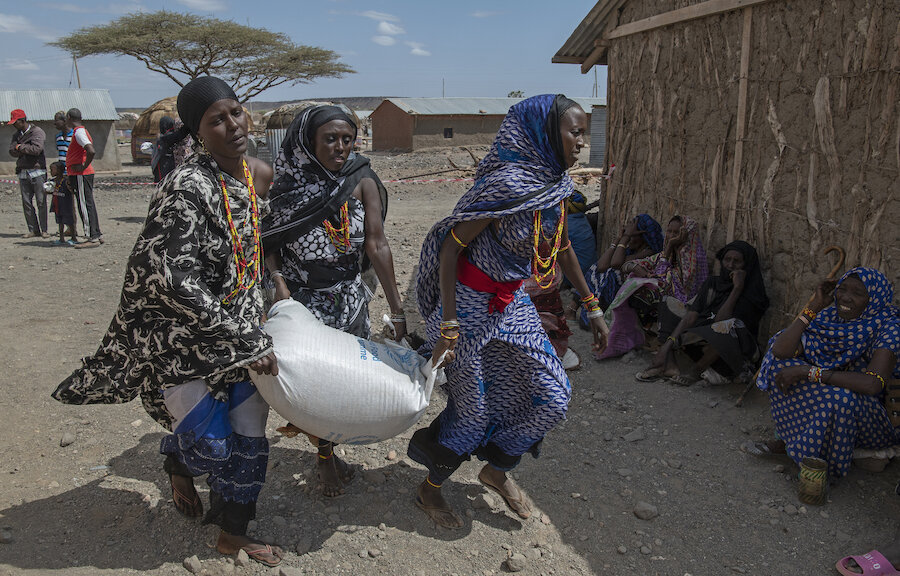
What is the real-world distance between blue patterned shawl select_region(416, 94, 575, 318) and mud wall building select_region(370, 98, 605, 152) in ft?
74.1

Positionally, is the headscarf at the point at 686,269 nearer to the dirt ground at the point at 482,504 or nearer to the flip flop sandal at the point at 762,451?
the dirt ground at the point at 482,504

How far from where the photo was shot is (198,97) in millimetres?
2086

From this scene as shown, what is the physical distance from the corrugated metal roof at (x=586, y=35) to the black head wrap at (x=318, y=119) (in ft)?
14.2

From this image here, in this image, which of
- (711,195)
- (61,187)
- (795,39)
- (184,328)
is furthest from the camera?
(61,187)

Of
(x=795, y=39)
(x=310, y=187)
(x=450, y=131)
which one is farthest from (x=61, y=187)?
(x=450, y=131)

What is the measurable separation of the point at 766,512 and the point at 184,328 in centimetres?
261

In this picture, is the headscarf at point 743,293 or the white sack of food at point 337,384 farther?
the headscarf at point 743,293

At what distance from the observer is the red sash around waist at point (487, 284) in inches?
98.9

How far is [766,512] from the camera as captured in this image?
117 inches

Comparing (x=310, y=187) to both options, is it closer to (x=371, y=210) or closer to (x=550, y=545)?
(x=371, y=210)

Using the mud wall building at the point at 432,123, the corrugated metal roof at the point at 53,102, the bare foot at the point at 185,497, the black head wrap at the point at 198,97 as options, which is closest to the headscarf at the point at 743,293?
the bare foot at the point at 185,497

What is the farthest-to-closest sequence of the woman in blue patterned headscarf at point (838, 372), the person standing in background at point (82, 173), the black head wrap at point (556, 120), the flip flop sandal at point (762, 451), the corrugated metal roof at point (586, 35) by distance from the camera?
the person standing in background at point (82, 173), the corrugated metal roof at point (586, 35), the flip flop sandal at point (762, 451), the woman in blue patterned headscarf at point (838, 372), the black head wrap at point (556, 120)

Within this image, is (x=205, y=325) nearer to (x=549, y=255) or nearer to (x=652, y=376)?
(x=549, y=255)

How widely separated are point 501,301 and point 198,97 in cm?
128
